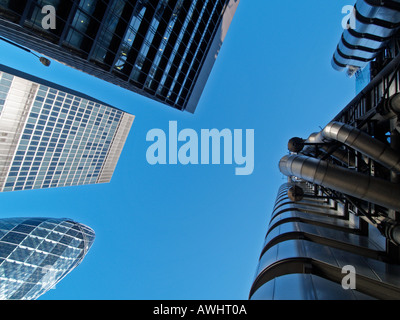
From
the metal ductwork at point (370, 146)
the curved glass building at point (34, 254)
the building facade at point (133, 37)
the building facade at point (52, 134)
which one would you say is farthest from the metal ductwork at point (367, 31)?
the building facade at point (52, 134)

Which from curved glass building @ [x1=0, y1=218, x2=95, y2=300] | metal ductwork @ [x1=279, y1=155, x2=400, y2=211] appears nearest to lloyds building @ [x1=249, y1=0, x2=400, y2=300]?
metal ductwork @ [x1=279, y1=155, x2=400, y2=211]

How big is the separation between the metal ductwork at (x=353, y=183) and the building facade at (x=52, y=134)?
83.1 m

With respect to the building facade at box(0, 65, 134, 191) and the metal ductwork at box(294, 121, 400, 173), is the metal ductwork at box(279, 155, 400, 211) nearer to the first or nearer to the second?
the metal ductwork at box(294, 121, 400, 173)

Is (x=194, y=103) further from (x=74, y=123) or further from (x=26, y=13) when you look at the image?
(x=74, y=123)

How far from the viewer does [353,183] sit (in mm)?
8039

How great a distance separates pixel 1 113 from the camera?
203 ft

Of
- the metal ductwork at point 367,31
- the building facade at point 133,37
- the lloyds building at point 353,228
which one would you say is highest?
the metal ductwork at point 367,31

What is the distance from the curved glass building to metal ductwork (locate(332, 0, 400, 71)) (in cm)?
7816

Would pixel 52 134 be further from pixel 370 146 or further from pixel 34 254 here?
pixel 370 146

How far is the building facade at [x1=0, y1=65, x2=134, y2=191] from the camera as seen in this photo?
6481cm

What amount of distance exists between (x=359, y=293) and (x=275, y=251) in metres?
3.88

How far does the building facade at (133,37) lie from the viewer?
17500 millimetres

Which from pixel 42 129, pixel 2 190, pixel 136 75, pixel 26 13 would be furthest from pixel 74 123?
pixel 26 13

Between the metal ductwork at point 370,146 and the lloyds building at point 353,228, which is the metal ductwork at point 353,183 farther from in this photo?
the metal ductwork at point 370,146
